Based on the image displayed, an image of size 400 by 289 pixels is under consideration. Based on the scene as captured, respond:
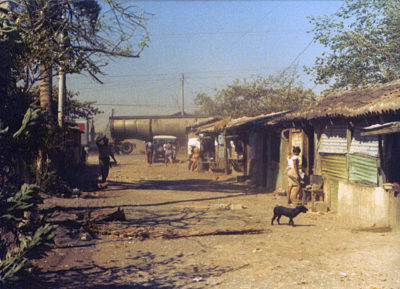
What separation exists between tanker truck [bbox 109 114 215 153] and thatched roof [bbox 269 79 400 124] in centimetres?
3008

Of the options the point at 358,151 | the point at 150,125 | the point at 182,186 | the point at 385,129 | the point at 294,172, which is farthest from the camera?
the point at 150,125

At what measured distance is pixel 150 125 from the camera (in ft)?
141

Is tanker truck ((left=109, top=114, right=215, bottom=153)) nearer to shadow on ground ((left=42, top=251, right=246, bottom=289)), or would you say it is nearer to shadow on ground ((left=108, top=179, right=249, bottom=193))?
shadow on ground ((left=108, top=179, right=249, bottom=193))

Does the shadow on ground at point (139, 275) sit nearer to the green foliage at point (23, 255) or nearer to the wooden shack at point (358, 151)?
the green foliage at point (23, 255)

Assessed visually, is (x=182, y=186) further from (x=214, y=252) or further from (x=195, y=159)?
(x=214, y=252)

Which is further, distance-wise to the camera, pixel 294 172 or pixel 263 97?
pixel 263 97

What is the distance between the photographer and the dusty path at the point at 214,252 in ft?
17.3

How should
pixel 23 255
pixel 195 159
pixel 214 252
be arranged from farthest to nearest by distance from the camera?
pixel 195 159 < pixel 214 252 < pixel 23 255

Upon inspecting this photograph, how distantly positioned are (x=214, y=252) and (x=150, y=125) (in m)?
36.7

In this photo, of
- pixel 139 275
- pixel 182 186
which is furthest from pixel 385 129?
pixel 182 186

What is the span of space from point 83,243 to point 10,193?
11.3ft

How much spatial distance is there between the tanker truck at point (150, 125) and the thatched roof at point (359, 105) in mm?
30080

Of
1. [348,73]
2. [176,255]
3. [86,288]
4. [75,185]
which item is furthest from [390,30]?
[86,288]

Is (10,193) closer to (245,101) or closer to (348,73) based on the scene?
(348,73)
